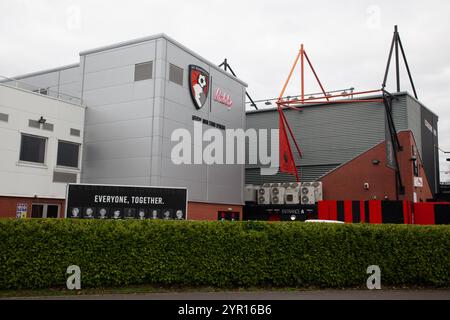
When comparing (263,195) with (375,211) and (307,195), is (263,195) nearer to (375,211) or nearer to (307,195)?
(307,195)

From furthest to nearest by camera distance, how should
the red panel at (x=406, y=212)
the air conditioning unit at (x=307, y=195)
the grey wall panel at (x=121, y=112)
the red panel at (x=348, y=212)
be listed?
the air conditioning unit at (x=307, y=195), the grey wall panel at (x=121, y=112), the red panel at (x=348, y=212), the red panel at (x=406, y=212)

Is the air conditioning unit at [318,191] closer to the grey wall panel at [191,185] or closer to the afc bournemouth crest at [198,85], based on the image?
the grey wall panel at [191,185]

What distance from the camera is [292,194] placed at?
102ft

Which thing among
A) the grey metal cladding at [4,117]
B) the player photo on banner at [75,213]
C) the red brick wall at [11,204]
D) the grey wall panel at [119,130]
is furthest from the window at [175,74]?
the player photo on banner at [75,213]

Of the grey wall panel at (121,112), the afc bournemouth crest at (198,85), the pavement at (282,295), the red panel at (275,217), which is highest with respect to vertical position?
the afc bournemouth crest at (198,85)

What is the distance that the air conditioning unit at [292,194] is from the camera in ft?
102

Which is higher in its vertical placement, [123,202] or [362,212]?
[123,202]

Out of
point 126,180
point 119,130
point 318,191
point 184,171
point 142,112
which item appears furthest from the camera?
point 318,191

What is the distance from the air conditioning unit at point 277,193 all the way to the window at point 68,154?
13.7m

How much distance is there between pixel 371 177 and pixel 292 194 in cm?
549

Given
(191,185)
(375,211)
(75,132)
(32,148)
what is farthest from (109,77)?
(375,211)

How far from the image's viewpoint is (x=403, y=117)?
3131 cm

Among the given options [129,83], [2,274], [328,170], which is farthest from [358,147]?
[2,274]

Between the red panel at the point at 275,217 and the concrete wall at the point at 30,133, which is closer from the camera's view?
the concrete wall at the point at 30,133
